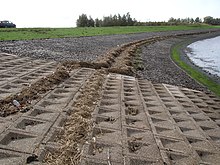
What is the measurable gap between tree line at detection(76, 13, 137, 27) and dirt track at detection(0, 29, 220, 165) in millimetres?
61315

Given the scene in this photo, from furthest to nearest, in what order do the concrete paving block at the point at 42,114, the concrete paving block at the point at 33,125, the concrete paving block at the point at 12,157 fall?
the concrete paving block at the point at 42,114
the concrete paving block at the point at 33,125
the concrete paving block at the point at 12,157

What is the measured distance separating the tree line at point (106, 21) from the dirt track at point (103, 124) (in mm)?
61315

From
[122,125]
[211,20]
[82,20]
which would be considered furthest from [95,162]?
[211,20]

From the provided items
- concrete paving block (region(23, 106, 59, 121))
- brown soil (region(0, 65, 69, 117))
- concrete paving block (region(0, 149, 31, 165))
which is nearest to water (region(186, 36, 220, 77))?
brown soil (region(0, 65, 69, 117))

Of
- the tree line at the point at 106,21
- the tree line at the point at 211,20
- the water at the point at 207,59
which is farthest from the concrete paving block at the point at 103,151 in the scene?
the tree line at the point at 211,20

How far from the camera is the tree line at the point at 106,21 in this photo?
238ft

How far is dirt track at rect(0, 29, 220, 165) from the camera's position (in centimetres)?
562

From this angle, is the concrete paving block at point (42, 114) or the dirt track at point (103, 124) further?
the concrete paving block at point (42, 114)

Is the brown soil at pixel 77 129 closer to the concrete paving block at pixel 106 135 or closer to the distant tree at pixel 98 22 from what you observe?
the concrete paving block at pixel 106 135

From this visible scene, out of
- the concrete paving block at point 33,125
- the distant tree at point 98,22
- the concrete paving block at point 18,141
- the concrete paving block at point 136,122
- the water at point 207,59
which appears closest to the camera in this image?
the concrete paving block at point 18,141

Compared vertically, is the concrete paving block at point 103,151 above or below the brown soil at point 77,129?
below

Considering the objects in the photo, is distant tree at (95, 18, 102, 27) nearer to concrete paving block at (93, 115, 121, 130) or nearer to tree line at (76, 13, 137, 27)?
tree line at (76, 13, 137, 27)

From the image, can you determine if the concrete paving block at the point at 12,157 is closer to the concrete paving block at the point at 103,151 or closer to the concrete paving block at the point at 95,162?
the concrete paving block at the point at 95,162

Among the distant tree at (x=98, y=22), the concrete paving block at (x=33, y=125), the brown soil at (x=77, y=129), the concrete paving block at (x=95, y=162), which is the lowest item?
the distant tree at (x=98, y=22)
